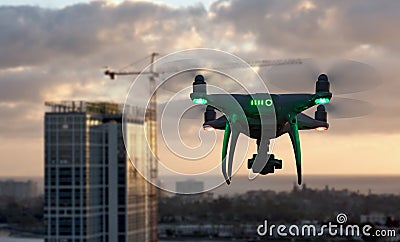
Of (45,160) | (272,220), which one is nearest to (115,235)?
(45,160)

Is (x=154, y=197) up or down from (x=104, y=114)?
down

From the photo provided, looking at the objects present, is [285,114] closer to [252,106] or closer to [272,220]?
[252,106]

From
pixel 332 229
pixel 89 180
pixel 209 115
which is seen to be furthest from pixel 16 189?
pixel 209 115

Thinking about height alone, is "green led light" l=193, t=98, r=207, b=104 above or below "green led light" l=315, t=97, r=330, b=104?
above

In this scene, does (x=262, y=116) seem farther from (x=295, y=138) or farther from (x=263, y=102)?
(x=295, y=138)

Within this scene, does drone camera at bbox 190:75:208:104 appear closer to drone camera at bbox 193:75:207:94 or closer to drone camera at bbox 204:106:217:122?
drone camera at bbox 193:75:207:94

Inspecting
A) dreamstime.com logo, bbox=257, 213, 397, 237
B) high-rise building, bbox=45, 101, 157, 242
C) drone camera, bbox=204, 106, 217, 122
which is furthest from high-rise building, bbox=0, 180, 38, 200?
drone camera, bbox=204, 106, 217, 122

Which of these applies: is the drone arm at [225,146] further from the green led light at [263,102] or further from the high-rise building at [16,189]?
the high-rise building at [16,189]

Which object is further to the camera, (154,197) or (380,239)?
(154,197)
